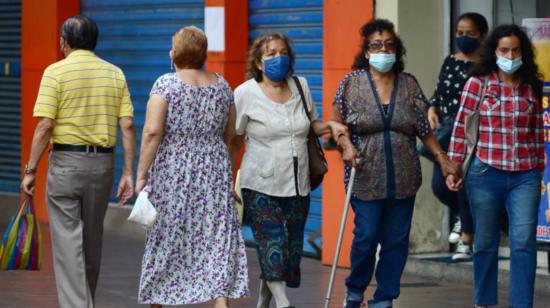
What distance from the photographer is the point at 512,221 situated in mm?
8414

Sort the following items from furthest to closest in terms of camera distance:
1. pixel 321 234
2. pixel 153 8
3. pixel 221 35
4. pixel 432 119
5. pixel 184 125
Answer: pixel 153 8, pixel 221 35, pixel 321 234, pixel 432 119, pixel 184 125

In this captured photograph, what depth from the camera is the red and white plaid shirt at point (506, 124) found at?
838 centimetres

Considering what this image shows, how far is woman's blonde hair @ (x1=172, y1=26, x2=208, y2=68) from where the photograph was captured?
8.22 meters

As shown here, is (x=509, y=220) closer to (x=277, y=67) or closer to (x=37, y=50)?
(x=277, y=67)

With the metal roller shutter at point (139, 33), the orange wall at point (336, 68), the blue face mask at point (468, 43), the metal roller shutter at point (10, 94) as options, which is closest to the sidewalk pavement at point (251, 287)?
the orange wall at point (336, 68)

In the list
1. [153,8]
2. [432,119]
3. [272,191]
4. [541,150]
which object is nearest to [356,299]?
[272,191]

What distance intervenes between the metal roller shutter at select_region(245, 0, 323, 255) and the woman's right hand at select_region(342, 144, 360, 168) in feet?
12.2

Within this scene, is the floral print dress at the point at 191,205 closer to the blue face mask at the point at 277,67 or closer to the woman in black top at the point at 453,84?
the blue face mask at the point at 277,67

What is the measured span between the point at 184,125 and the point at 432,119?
269cm

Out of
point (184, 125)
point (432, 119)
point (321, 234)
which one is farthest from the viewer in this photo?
point (321, 234)

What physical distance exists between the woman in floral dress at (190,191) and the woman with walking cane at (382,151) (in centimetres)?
77

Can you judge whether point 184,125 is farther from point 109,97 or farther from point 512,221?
point 512,221

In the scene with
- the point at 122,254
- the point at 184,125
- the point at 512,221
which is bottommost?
the point at 122,254

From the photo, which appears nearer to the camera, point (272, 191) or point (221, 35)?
point (272, 191)
